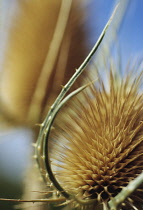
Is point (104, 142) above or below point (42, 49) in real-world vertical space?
below

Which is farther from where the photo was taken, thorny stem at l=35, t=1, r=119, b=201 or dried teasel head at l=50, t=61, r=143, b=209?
dried teasel head at l=50, t=61, r=143, b=209

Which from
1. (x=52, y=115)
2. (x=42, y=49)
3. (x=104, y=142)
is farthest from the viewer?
(x=42, y=49)

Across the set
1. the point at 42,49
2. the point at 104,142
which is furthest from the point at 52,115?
the point at 42,49

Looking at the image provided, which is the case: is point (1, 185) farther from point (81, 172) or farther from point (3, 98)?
point (81, 172)

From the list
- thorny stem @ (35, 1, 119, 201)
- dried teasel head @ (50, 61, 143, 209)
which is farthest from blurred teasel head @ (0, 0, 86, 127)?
thorny stem @ (35, 1, 119, 201)

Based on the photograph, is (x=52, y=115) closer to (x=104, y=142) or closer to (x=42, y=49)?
(x=104, y=142)

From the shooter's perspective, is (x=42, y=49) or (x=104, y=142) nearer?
(x=104, y=142)

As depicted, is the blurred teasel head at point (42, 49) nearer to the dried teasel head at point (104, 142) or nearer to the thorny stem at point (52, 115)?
the dried teasel head at point (104, 142)

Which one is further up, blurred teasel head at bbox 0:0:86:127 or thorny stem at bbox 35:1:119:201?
blurred teasel head at bbox 0:0:86:127

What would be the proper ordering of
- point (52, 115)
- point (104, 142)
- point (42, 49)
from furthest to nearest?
point (42, 49) → point (104, 142) → point (52, 115)

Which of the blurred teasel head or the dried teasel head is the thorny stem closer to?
the dried teasel head
